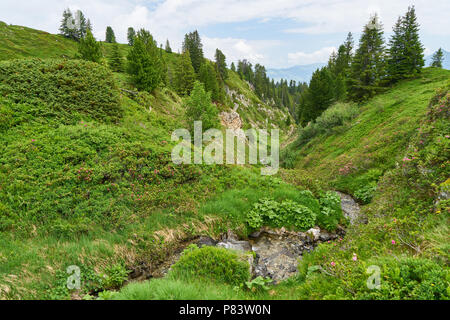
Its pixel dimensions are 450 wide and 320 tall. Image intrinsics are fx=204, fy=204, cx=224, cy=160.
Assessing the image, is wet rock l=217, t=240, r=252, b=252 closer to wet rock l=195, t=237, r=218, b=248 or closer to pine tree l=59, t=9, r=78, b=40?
wet rock l=195, t=237, r=218, b=248

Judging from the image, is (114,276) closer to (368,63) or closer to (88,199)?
(88,199)

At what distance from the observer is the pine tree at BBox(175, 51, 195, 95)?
4206cm

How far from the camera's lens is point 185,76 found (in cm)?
4244

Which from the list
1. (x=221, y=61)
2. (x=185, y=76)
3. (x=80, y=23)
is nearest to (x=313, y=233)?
(x=185, y=76)

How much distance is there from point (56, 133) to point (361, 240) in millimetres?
15729

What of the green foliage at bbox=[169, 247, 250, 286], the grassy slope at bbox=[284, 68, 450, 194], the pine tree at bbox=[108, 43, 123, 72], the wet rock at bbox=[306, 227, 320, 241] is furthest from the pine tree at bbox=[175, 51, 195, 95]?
the green foliage at bbox=[169, 247, 250, 286]

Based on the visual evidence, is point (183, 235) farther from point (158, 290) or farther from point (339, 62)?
point (339, 62)

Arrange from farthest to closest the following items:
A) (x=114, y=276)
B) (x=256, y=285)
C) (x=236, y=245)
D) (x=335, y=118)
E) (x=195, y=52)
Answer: (x=195, y=52)
(x=335, y=118)
(x=236, y=245)
(x=114, y=276)
(x=256, y=285)

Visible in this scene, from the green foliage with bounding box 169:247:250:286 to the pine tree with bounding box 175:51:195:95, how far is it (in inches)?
1560

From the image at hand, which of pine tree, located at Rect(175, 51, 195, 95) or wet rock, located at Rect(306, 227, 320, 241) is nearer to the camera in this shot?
wet rock, located at Rect(306, 227, 320, 241)

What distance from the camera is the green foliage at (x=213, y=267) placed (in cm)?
575

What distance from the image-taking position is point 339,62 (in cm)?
5372

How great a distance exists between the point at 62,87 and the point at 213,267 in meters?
16.6
